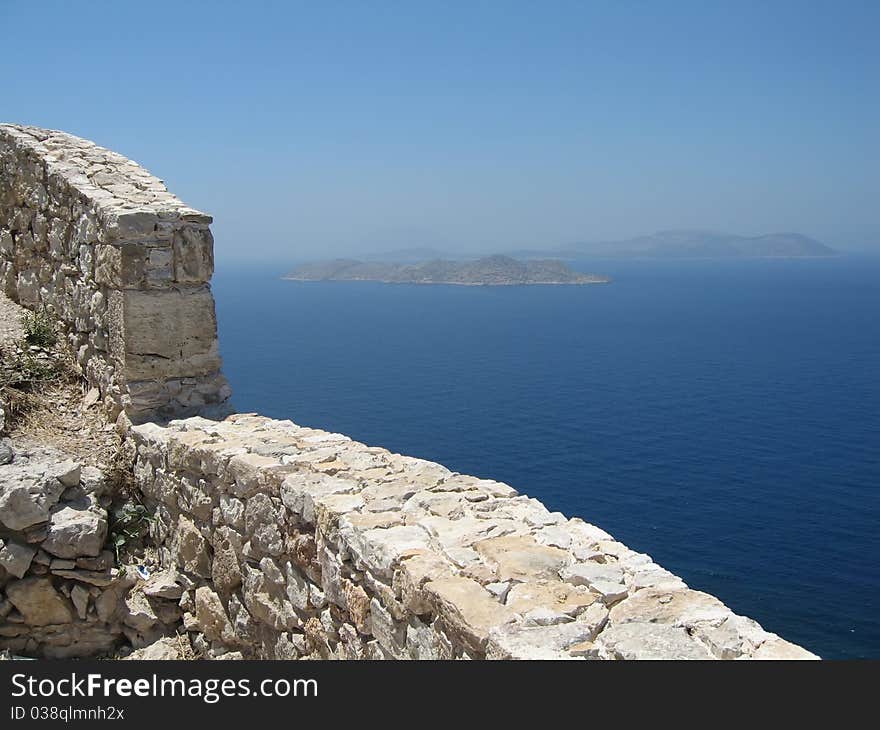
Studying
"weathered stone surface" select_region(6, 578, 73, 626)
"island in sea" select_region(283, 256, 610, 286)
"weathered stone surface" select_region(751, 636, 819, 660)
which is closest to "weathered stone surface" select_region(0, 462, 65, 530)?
"weathered stone surface" select_region(6, 578, 73, 626)

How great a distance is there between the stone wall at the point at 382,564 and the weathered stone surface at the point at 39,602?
795 millimetres

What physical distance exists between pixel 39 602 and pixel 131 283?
254cm

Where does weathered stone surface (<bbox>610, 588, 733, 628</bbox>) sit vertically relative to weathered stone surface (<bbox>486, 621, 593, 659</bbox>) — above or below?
above

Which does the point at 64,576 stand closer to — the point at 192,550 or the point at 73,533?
the point at 73,533

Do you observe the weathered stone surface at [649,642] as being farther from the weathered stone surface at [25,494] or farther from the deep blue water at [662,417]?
the deep blue water at [662,417]

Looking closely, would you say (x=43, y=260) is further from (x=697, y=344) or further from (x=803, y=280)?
(x=803, y=280)

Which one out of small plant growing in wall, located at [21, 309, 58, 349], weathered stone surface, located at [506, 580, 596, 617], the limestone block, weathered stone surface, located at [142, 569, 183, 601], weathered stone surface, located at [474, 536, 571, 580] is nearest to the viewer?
weathered stone surface, located at [506, 580, 596, 617]

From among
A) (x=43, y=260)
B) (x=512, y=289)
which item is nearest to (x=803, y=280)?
(x=512, y=289)

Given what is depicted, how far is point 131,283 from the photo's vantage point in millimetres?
6434

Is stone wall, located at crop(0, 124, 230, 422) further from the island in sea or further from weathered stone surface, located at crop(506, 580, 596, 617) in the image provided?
the island in sea

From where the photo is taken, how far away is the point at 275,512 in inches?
197

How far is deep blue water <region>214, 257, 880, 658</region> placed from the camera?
30828 millimetres

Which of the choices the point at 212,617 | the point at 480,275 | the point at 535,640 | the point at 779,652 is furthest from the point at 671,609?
the point at 480,275

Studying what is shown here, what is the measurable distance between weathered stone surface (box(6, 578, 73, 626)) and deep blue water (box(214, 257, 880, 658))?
25311 mm
